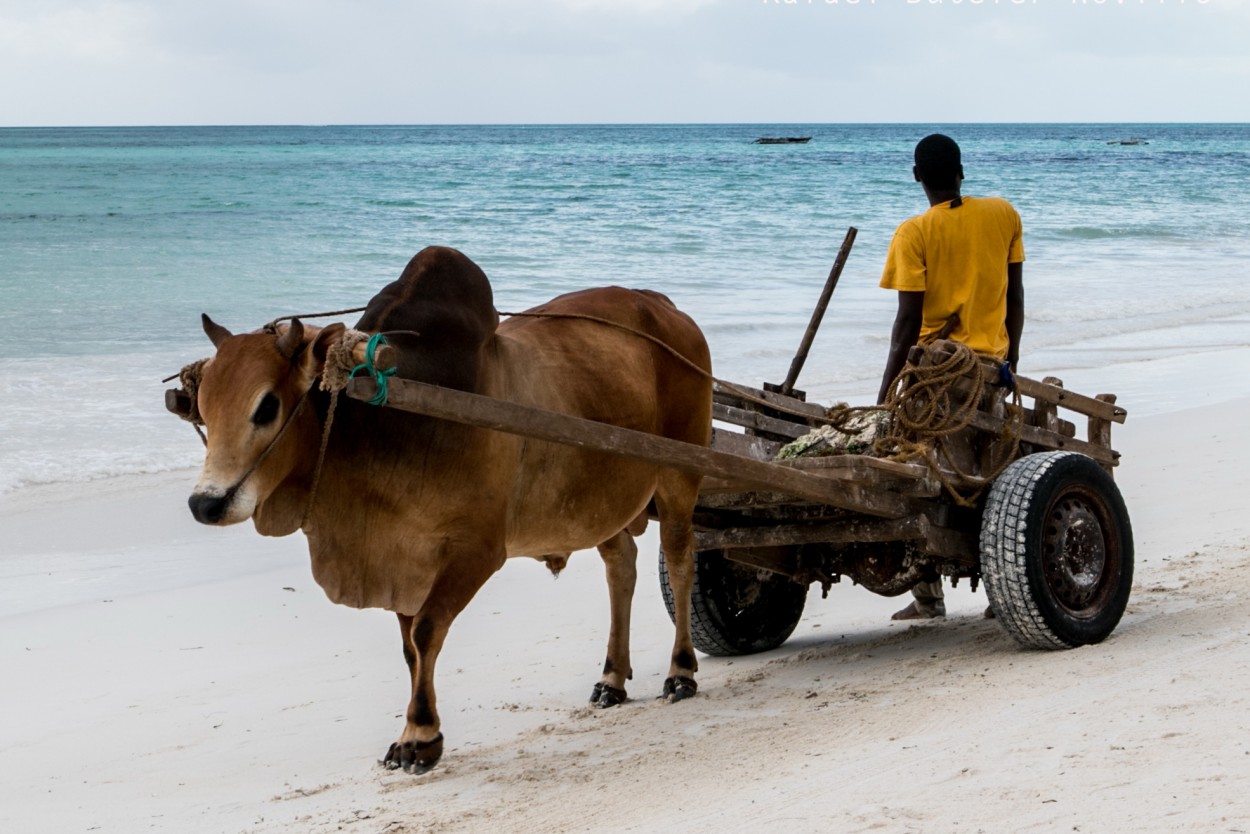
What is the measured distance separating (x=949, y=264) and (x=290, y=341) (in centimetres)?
285

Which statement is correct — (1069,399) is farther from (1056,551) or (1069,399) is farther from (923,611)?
(923,611)

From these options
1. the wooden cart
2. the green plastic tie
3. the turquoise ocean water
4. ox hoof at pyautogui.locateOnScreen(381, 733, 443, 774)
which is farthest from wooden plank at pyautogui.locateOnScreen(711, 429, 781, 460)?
the turquoise ocean water

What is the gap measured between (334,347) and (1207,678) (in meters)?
2.85

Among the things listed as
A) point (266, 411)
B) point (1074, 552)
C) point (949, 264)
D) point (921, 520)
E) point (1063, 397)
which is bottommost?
point (1074, 552)

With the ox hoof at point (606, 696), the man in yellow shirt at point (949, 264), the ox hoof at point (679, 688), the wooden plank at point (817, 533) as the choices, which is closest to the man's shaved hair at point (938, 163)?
the man in yellow shirt at point (949, 264)

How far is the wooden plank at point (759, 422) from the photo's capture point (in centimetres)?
621

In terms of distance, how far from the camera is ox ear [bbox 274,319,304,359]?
4209mm

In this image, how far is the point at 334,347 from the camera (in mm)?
4137

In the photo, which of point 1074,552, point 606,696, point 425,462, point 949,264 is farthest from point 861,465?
point 425,462

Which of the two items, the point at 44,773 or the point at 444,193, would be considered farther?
the point at 444,193

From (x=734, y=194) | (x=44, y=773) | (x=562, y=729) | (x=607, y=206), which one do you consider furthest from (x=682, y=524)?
(x=734, y=194)

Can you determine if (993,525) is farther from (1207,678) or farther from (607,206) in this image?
(607,206)

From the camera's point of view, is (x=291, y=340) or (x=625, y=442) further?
(x=625, y=442)

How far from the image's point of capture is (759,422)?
6.27m
